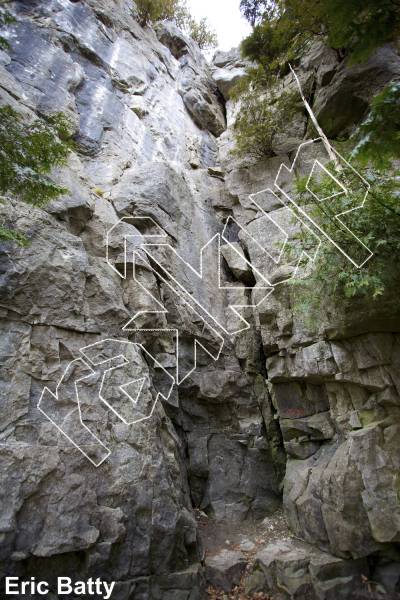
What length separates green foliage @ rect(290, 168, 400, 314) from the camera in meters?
6.25

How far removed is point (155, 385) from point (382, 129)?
19.5ft

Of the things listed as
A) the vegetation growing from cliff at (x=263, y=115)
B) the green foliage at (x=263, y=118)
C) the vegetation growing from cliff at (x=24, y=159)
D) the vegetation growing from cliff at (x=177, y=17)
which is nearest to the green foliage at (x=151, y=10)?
the vegetation growing from cliff at (x=177, y=17)

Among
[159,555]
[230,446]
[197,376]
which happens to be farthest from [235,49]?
[159,555]

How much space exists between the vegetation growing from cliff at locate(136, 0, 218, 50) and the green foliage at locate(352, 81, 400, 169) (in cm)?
1603

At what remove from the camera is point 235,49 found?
19.5m

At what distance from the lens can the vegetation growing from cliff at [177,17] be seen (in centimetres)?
1612

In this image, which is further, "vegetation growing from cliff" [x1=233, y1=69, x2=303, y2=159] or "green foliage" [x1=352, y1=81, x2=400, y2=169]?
"vegetation growing from cliff" [x1=233, y1=69, x2=303, y2=159]

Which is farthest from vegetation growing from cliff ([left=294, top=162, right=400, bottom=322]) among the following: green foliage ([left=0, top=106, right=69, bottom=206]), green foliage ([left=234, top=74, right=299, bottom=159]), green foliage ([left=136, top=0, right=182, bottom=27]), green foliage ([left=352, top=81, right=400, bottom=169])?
green foliage ([left=136, top=0, right=182, bottom=27])

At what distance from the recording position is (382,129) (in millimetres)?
4102

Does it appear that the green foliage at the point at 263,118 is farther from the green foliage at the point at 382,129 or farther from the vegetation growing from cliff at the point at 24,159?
the green foliage at the point at 382,129

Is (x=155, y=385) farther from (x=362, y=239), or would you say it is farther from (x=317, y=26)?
(x=317, y=26)

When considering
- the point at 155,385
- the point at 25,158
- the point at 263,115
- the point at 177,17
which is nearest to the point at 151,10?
the point at 177,17

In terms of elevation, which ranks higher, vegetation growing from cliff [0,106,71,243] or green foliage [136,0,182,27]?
green foliage [136,0,182,27]

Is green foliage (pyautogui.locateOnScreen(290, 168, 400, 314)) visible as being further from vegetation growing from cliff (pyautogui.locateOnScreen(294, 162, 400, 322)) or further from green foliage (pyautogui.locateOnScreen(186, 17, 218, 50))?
green foliage (pyautogui.locateOnScreen(186, 17, 218, 50))
